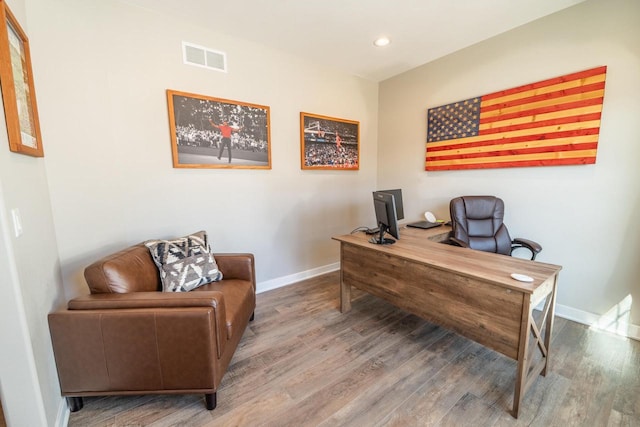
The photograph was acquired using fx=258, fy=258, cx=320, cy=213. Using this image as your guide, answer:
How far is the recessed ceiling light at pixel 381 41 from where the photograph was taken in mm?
2598

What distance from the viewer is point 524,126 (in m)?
2.45

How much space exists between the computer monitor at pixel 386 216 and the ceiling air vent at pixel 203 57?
76.0 inches

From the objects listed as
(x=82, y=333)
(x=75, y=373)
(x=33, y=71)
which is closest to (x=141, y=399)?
(x=75, y=373)

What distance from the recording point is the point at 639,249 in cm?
199

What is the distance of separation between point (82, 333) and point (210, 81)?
218cm

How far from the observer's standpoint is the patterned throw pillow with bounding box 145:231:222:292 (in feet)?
5.95

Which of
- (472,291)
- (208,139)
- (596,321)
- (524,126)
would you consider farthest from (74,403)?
(524,126)

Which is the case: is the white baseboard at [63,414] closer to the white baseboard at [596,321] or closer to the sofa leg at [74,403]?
the sofa leg at [74,403]

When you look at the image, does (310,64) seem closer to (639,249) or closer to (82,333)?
(82,333)

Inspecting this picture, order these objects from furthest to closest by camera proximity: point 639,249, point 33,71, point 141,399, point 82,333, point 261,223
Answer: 1. point 261,223
2. point 639,249
3. point 33,71
4. point 141,399
5. point 82,333

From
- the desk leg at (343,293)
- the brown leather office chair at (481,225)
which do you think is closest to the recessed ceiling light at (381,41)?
the brown leather office chair at (481,225)

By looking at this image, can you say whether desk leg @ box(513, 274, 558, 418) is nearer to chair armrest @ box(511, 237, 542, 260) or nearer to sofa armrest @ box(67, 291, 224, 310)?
chair armrest @ box(511, 237, 542, 260)

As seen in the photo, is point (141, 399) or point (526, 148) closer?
point (141, 399)

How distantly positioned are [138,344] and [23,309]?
0.49 meters
